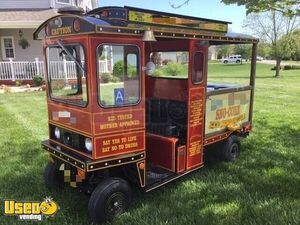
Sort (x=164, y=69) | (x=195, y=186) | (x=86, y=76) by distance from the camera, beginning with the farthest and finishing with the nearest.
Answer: (x=164, y=69)
(x=195, y=186)
(x=86, y=76)

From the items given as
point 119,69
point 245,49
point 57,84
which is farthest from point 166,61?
point 245,49

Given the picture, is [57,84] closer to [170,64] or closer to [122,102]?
[122,102]

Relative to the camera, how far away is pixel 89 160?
3.84 m

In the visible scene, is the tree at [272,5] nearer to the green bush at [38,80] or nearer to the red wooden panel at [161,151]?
the red wooden panel at [161,151]

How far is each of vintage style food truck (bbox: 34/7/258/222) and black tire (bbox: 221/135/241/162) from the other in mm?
418

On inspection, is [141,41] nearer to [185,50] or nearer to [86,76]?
[86,76]

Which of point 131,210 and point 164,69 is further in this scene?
point 164,69

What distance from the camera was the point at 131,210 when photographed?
170 inches

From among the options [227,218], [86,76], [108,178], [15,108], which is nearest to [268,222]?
[227,218]

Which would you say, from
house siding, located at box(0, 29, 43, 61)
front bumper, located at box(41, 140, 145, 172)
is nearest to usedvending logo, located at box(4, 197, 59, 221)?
front bumper, located at box(41, 140, 145, 172)

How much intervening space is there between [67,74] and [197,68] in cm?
198

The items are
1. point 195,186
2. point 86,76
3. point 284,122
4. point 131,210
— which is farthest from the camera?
point 284,122

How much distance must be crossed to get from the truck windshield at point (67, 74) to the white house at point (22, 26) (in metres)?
14.6

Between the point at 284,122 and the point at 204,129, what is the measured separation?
16.4 ft
